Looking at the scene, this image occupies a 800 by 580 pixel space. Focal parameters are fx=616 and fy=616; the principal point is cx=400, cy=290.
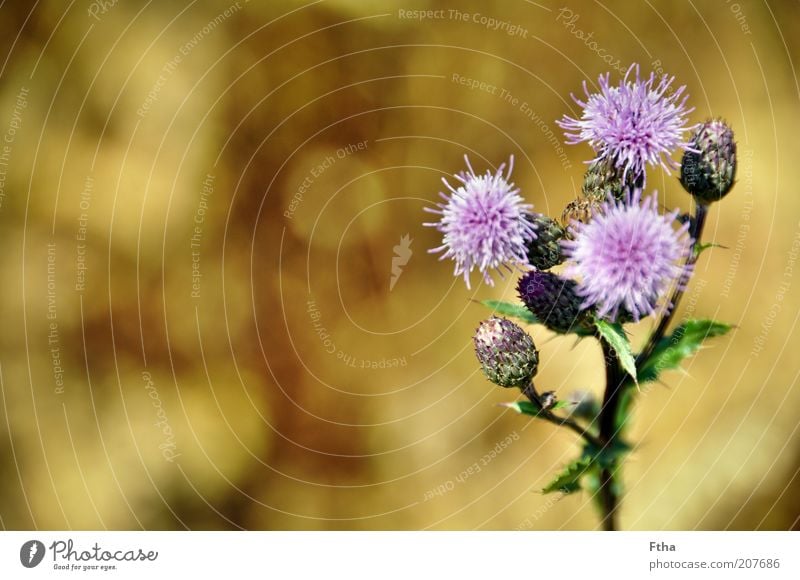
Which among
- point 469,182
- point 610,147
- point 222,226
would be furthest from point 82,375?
point 610,147

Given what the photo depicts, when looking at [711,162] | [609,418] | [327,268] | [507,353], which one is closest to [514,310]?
[507,353]

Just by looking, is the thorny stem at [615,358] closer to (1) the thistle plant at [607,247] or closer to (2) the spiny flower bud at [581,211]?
(1) the thistle plant at [607,247]

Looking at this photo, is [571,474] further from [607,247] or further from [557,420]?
[607,247]

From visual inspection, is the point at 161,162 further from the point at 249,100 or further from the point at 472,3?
the point at 472,3

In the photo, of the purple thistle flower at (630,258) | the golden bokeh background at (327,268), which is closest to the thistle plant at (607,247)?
the purple thistle flower at (630,258)

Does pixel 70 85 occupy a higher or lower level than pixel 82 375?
higher

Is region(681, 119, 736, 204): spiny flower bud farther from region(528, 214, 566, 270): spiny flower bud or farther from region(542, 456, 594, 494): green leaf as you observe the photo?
region(542, 456, 594, 494): green leaf
